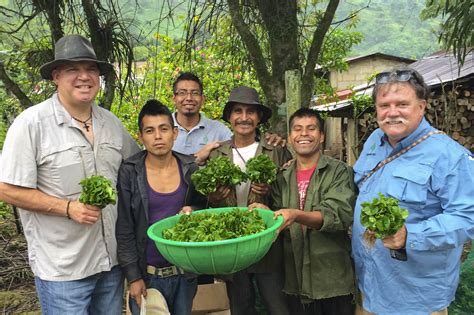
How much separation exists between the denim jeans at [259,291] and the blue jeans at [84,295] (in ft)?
3.29

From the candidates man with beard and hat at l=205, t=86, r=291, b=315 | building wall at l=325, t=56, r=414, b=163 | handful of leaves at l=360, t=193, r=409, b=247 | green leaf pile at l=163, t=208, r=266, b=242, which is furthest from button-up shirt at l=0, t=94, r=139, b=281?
building wall at l=325, t=56, r=414, b=163

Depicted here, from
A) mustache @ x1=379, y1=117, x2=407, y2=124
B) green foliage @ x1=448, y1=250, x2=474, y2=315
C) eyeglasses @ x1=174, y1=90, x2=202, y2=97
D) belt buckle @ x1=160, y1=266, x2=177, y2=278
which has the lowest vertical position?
Result: green foliage @ x1=448, y1=250, x2=474, y2=315

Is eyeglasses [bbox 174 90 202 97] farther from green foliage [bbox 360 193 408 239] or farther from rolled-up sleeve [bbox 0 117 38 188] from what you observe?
green foliage [bbox 360 193 408 239]

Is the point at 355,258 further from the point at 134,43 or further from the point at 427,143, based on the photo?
the point at 134,43

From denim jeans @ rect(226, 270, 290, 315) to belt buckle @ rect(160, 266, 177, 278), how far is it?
2.09 feet

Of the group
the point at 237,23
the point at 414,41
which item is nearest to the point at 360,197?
the point at 237,23

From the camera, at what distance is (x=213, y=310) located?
13.9ft

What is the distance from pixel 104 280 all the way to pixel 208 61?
29.7 feet

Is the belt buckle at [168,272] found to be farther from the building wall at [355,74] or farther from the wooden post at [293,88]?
the building wall at [355,74]

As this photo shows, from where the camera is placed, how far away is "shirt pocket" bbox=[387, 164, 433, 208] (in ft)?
8.57

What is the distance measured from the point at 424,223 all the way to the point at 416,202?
0.16 metres

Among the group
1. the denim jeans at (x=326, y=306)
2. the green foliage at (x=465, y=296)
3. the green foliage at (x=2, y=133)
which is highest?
the green foliage at (x=2, y=133)

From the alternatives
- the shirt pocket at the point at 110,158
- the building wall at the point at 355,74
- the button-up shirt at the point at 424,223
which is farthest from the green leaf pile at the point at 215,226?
the building wall at the point at 355,74

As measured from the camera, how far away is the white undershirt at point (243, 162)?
3689 millimetres
